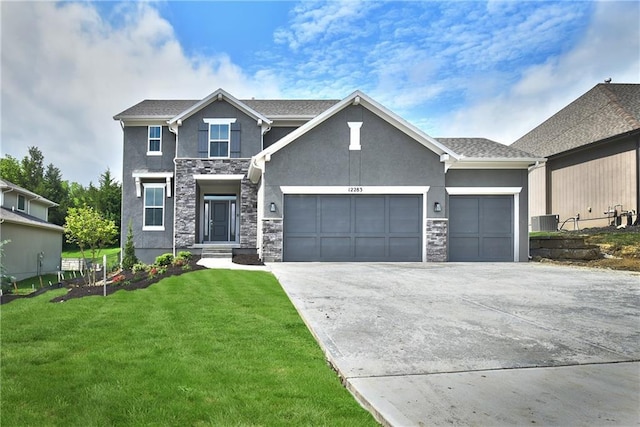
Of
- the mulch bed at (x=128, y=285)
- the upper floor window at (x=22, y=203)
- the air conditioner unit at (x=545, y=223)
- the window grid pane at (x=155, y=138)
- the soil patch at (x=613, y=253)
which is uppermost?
the window grid pane at (x=155, y=138)

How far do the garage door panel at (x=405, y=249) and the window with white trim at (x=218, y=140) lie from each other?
8196 mm

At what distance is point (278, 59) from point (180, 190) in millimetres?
8895

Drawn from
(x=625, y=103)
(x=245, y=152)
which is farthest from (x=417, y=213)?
(x=625, y=103)

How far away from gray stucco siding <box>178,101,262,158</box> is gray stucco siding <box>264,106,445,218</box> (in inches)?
154

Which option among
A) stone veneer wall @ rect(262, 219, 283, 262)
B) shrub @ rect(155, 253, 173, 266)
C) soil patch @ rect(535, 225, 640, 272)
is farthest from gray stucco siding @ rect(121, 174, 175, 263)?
soil patch @ rect(535, 225, 640, 272)

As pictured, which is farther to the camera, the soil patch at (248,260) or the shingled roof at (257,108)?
the shingled roof at (257,108)

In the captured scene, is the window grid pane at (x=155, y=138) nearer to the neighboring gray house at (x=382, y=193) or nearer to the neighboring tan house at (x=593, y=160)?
the neighboring gray house at (x=382, y=193)

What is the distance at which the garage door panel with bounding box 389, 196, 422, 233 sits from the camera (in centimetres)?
1556

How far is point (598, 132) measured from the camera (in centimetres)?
2020

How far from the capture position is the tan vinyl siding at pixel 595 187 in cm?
→ 1848

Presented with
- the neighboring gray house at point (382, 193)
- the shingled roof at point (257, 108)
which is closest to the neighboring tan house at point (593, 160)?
the neighboring gray house at point (382, 193)

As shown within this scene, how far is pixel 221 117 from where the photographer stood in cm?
1870

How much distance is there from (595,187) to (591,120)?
144 inches

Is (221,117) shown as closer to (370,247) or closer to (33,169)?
(370,247)
